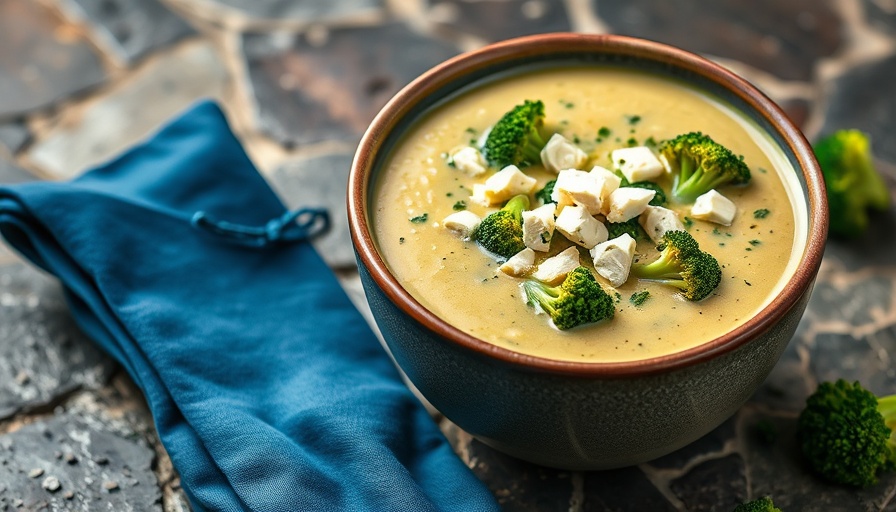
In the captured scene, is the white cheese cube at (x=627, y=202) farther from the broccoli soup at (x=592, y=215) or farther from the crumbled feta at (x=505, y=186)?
the crumbled feta at (x=505, y=186)

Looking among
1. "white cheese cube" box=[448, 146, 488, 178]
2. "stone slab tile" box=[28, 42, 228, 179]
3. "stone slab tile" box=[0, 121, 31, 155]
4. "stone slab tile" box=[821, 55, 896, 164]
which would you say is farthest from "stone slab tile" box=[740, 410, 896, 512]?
"stone slab tile" box=[0, 121, 31, 155]

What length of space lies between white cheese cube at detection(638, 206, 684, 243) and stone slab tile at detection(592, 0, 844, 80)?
4.51 ft

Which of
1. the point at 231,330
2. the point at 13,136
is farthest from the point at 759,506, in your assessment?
the point at 13,136

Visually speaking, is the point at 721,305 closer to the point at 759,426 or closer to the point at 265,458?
the point at 759,426

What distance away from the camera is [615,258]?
6.19 feet

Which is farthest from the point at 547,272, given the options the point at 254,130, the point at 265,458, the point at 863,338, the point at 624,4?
the point at 624,4

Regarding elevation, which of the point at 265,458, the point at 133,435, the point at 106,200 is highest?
the point at 106,200

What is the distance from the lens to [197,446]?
2100mm

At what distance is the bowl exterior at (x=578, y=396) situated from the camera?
1.75 metres

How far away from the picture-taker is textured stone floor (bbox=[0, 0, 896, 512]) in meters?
2.19

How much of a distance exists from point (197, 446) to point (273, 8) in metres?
1.78

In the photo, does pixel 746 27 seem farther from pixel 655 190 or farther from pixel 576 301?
pixel 576 301

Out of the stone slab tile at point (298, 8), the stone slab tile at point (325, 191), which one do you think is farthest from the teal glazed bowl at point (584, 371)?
the stone slab tile at point (298, 8)

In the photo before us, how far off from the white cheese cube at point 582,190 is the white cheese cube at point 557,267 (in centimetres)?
10
